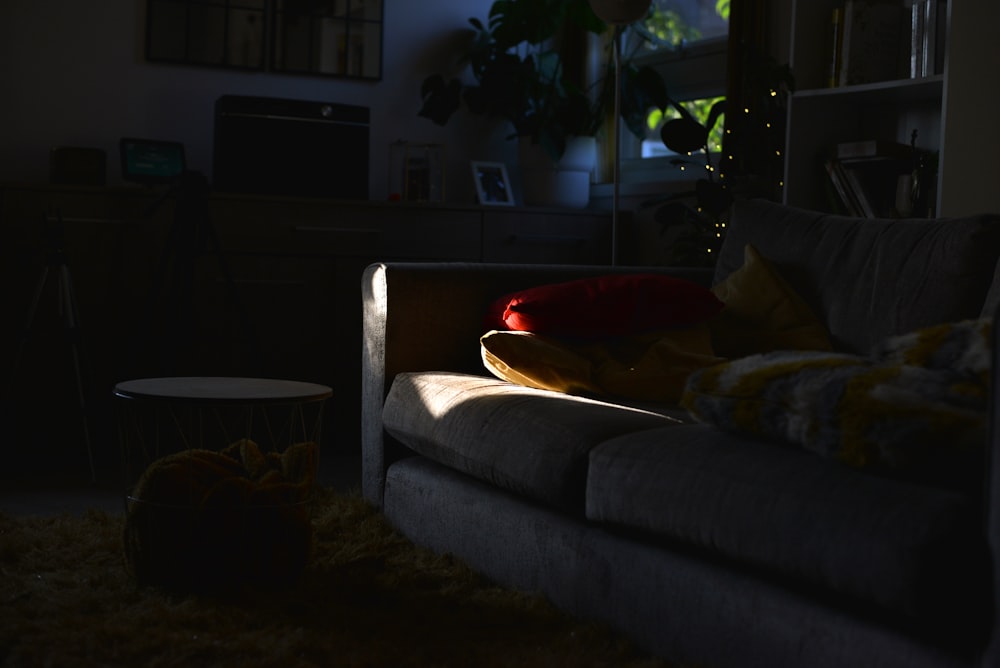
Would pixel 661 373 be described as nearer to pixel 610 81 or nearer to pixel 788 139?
pixel 788 139

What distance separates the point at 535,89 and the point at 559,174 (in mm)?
332

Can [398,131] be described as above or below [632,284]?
above

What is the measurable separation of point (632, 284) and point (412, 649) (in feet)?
3.17

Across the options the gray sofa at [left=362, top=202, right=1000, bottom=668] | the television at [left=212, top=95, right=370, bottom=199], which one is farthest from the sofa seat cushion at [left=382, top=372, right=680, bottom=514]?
the television at [left=212, top=95, right=370, bottom=199]

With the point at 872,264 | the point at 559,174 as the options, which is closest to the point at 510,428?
the point at 872,264

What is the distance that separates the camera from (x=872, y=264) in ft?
7.59

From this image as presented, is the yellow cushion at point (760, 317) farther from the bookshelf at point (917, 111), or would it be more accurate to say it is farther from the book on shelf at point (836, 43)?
the book on shelf at point (836, 43)

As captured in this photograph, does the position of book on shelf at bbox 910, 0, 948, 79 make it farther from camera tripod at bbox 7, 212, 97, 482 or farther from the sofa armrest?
camera tripod at bbox 7, 212, 97, 482

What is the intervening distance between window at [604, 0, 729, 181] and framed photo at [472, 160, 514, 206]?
1.60ft

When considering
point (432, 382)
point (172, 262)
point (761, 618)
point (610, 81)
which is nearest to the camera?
point (761, 618)

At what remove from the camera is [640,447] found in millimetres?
1688

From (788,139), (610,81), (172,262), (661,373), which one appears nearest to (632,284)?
(661,373)

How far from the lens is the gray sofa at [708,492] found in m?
1.25

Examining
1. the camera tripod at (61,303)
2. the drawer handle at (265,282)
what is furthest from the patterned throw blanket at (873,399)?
the drawer handle at (265,282)
